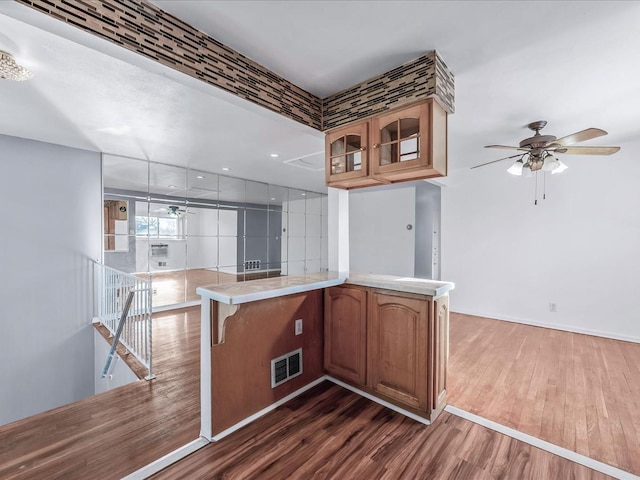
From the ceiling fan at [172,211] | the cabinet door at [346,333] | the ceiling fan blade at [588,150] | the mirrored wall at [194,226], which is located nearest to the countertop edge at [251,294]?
the cabinet door at [346,333]

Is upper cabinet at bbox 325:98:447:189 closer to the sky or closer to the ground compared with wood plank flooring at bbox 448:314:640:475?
closer to the sky

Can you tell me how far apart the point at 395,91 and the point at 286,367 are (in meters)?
2.26

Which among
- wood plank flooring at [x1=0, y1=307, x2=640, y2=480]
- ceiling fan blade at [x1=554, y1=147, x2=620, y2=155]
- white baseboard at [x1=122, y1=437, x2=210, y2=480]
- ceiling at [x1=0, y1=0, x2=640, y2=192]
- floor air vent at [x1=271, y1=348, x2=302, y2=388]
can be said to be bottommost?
wood plank flooring at [x1=0, y1=307, x2=640, y2=480]

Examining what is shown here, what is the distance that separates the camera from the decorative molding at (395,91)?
184 cm

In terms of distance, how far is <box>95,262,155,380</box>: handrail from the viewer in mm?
2809

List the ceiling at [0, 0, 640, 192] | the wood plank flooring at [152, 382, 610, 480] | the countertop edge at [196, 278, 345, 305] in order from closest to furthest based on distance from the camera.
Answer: the ceiling at [0, 0, 640, 192], the wood plank flooring at [152, 382, 610, 480], the countertop edge at [196, 278, 345, 305]

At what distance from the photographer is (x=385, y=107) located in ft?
6.84

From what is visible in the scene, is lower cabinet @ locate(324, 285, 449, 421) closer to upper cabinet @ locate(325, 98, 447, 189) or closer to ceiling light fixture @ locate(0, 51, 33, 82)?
upper cabinet @ locate(325, 98, 447, 189)

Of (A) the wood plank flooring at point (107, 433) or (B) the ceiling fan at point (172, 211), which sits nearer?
(A) the wood plank flooring at point (107, 433)

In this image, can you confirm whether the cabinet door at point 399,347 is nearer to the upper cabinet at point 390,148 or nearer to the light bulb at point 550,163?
the upper cabinet at point 390,148

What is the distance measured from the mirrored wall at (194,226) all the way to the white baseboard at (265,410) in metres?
3.45

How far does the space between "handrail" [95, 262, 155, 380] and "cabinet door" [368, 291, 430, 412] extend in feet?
6.70

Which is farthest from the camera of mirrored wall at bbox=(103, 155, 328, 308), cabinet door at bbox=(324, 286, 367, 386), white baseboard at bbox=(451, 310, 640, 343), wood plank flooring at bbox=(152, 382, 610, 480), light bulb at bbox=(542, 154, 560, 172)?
mirrored wall at bbox=(103, 155, 328, 308)

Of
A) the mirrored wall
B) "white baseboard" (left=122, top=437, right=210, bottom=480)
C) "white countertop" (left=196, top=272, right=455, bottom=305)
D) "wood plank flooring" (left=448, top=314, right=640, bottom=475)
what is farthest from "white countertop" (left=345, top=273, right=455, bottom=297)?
the mirrored wall
